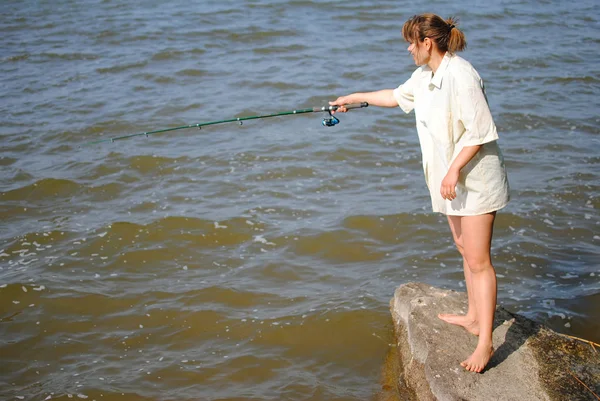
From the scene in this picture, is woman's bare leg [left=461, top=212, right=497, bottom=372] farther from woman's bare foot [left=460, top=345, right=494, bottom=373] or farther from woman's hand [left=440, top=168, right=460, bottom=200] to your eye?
woman's hand [left=440, top=168, right=460, bottom=200]

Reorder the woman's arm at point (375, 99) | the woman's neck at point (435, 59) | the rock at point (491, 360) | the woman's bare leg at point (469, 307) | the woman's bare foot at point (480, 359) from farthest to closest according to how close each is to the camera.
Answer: the woman's arm at point (375, 99) < the woman's bare leg at point (469, 307) < the woman's bare foot at point (480, 359) < the rock at point (491, 360) < the woman's neck at point (435, 59)

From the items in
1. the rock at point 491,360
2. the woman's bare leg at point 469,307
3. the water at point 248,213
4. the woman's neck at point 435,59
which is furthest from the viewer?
the water at point 248,213

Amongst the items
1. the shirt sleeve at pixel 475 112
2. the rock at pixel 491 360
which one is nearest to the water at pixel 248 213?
the rock at pixel 491 360

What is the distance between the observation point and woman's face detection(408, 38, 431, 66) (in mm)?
3348

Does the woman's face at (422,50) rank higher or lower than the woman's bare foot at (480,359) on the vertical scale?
higher

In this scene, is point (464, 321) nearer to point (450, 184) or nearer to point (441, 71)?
point (450, 184)

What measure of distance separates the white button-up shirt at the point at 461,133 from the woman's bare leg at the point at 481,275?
0.30 feet

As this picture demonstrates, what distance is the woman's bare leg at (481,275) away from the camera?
3.50 metres

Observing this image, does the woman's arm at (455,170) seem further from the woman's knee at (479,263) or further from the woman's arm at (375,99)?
the woman's arm at (375,99)

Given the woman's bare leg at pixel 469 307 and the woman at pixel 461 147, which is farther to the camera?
the woman's bare leg at pixel 469 307

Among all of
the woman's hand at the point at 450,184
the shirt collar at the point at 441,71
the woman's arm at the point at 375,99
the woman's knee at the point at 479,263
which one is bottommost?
the woman's knee at the point at 479,263

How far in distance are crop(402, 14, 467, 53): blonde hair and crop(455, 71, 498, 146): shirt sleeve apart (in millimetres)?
208

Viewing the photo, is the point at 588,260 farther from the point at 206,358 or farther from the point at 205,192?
the point at 205,192

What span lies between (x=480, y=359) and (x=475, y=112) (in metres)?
1.37
